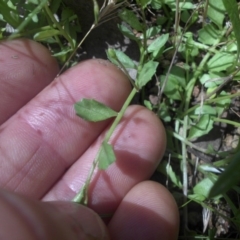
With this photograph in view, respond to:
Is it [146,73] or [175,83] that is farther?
[175,83]

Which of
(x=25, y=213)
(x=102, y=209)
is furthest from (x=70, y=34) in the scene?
(x=25, y=213)

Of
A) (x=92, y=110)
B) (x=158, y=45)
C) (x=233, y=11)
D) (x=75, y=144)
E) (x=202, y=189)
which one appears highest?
(x=233, y=11)

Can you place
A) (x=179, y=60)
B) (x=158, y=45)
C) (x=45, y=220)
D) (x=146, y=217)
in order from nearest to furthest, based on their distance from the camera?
(x=45, y=220) < (x=146, y=217) < (x=158, y=45) < (x=179, y=60)

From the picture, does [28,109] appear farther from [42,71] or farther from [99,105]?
[99,105]

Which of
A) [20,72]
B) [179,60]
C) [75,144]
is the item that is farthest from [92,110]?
[179,60]

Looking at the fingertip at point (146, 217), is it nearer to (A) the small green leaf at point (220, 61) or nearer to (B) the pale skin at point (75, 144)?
(B) the pale skin at point (75, 144)

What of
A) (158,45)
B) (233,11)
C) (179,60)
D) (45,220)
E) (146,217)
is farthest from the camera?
(179,60)

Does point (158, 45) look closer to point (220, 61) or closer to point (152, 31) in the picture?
point (152, 31)

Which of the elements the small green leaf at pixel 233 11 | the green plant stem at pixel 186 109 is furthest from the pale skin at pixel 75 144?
the small green leaf at pixel 233 11
